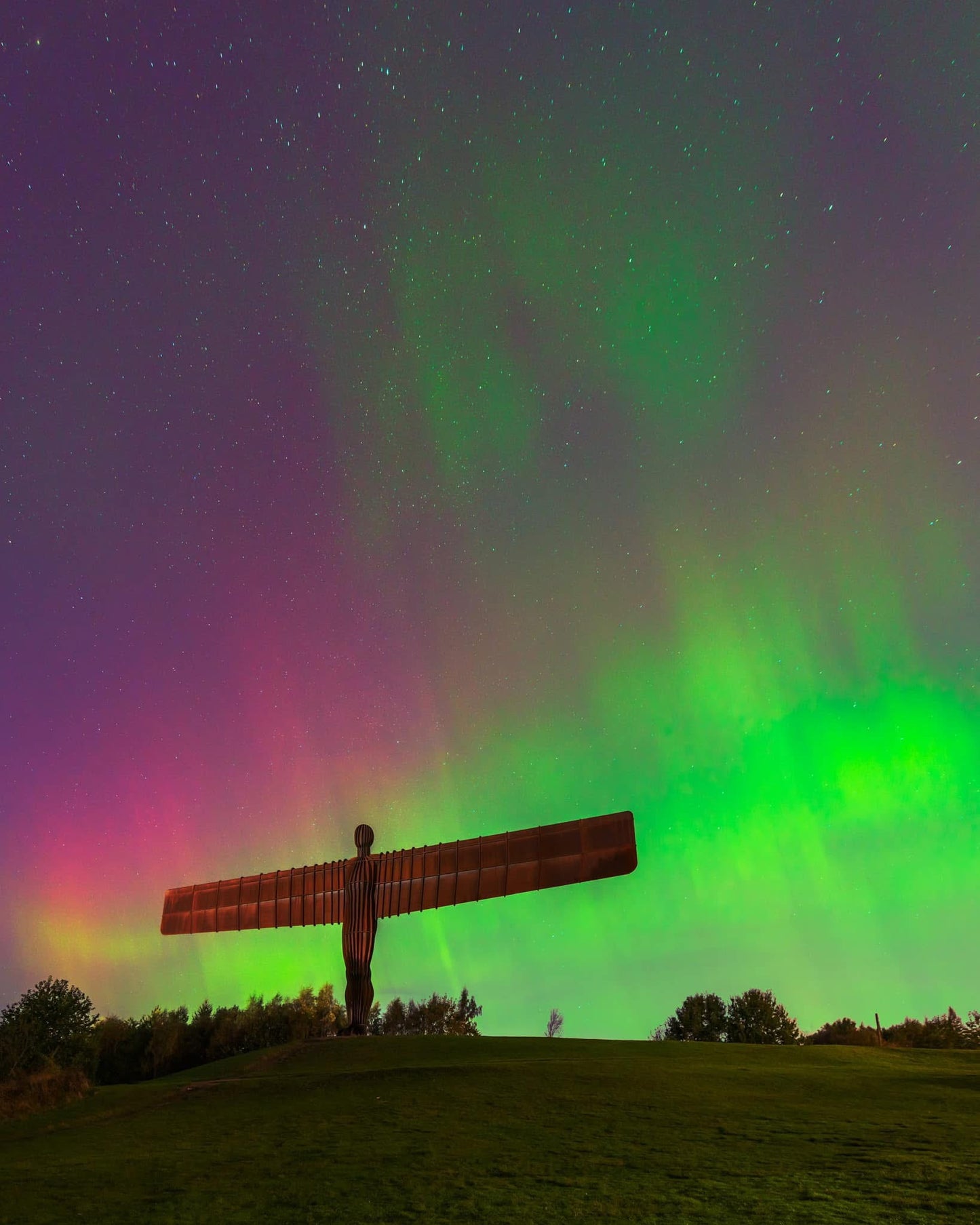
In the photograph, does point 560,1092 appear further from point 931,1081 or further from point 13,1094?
point 13,1094

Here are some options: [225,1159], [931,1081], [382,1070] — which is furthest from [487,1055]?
[225,1159]

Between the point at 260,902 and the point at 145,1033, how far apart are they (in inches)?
811

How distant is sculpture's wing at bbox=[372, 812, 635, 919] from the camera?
34.4m

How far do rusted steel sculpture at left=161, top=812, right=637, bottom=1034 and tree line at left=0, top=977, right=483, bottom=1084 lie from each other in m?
5.10

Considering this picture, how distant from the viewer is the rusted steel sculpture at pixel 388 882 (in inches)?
1371

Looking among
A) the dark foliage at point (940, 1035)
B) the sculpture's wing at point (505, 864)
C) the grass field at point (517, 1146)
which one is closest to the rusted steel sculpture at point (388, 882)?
the sculpture's wing at point (505, 864)

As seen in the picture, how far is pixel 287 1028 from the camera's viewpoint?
187 feet

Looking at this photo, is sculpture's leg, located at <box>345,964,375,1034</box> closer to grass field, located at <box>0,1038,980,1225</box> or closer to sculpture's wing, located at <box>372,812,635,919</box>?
sculpture's wing, located at <box>372,812,635,919</box>

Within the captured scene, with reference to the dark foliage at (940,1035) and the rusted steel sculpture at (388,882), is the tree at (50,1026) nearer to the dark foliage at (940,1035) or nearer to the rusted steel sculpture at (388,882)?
the rusted steel sculpture at (388,882)

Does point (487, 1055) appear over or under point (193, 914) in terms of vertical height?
under

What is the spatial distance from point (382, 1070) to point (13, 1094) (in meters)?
12.6

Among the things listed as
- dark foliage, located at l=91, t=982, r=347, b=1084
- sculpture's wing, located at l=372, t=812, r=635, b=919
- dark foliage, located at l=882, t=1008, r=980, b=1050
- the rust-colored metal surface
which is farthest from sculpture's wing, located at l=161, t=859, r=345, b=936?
dark foliage, located at l=882, t=1008, r=980, b=1050

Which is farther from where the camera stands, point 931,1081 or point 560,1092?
point 931,1081

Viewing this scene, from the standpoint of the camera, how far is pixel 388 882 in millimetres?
39719
